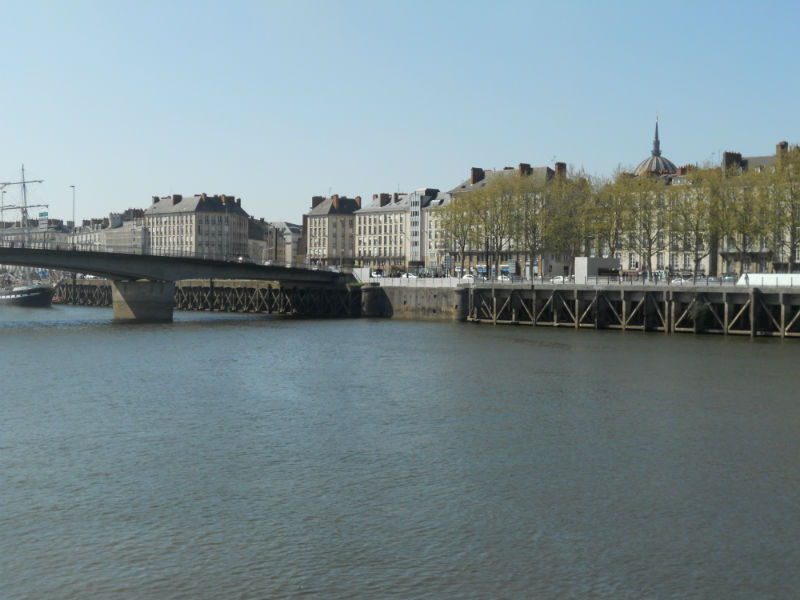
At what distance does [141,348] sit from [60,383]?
16701 mm

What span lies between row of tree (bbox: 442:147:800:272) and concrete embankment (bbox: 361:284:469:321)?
1701 centimetres

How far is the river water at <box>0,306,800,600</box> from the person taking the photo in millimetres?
17297

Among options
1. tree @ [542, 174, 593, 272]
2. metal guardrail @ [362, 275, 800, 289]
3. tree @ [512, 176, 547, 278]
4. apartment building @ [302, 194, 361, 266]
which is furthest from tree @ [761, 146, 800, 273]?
apartment building @ [302, 194, 361, 266]

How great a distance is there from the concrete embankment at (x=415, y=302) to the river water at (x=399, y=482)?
40.2m

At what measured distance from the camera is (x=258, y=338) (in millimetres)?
66500

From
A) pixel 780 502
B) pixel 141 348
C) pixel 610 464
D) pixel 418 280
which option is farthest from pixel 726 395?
pixel 418 280

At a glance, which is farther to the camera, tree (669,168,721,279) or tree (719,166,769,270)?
tree (669,168,721,279)

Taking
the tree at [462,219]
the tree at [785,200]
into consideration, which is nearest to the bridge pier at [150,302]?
the tree at [462,219]

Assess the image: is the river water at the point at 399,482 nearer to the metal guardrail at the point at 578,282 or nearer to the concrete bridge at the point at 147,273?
the metal guardrail at the point at 578,282

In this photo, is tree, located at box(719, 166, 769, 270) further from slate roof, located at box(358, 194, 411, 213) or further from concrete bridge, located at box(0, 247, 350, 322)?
slate roof, located at box(358, 194, 411, 213)

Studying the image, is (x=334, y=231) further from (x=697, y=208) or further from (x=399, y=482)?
(x=399, y=482)

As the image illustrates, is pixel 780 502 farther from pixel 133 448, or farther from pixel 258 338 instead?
pixel 258 338

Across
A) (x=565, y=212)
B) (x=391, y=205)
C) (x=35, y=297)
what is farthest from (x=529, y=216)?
(x=391, y=205)

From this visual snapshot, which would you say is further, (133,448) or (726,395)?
(726,395)
